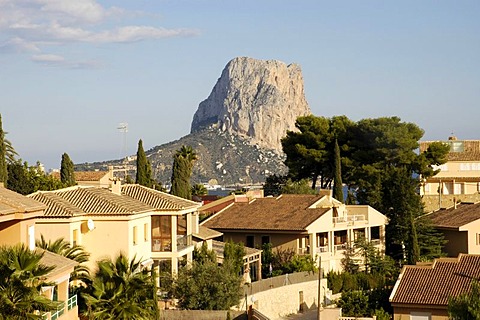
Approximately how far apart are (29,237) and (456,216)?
38.9 metres

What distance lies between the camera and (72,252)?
37.0 m

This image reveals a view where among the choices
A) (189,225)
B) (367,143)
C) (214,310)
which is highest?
(367,143)

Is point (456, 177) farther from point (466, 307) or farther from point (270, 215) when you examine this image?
point (466, 307)

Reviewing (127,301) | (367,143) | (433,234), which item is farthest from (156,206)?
(367,143)

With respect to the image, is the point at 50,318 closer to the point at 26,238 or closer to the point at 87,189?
the point at 26,238

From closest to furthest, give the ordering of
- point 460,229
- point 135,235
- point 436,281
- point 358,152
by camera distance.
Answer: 1. point 135,235
2. point 436,281
3. point 460,229
4. point 358,152

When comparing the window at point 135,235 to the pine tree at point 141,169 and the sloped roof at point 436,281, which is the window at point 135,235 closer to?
the sloped roof at point 436,281

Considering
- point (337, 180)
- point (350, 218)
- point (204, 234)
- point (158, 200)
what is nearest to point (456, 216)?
point (350, 218)

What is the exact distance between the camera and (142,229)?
142ft

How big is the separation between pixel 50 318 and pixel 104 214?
13825 millimetres

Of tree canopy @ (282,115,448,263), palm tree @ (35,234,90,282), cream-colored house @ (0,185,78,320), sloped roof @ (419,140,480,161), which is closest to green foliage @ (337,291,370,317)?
palm tree @ (35,234,90,282)

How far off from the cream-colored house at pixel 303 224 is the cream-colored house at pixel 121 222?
9866mm

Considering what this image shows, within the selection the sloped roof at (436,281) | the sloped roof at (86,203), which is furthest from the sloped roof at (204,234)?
the sloped roof at (436,281)

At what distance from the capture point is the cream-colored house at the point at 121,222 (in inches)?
1559
